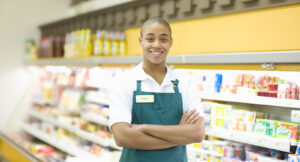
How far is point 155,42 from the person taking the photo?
2.07 metres

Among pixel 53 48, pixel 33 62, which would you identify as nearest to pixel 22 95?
pixel 33 62

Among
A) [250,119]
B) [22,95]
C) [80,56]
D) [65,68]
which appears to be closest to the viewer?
[250,119]

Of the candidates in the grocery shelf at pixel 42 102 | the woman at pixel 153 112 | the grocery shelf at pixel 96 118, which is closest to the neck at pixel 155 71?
the woman at pixel 153 112

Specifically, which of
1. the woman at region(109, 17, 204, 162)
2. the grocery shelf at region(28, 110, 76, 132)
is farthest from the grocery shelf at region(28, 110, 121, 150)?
the woman at region(109, 17, 204, 162)

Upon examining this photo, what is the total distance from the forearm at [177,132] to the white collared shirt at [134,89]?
0.15 m

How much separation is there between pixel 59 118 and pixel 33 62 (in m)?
1.88

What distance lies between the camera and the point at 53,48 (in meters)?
6.72

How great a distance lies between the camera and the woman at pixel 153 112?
199 centimetres

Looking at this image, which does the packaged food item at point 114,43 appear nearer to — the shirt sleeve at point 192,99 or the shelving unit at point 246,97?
the shelving unit at point 246,97

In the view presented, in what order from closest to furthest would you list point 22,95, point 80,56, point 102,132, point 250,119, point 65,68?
point 250,119 → point 102,132 → point 80,56 → point 65,68 → point 22,95

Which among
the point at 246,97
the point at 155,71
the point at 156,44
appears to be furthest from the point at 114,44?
the point at 156,44

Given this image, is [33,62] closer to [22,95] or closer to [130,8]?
[22,95]

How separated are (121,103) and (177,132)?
40cm

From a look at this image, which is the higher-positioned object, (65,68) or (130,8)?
(130,8)
